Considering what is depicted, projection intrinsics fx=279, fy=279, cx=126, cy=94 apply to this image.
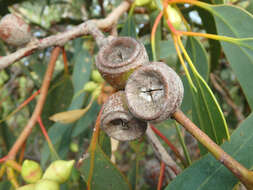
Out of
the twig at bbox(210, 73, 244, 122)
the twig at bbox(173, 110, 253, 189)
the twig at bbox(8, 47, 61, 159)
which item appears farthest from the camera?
the twig at bbox(210, 73, 244, 122)

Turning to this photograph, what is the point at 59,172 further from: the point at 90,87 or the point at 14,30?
the point at 90,87

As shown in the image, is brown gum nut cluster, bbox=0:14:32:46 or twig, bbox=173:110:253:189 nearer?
twig, bbox=173:110:253:189

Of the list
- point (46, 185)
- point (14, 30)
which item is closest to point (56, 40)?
point (14, 30)

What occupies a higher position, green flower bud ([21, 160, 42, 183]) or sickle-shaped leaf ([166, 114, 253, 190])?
green flower bud ([21, 160, 42, 183])

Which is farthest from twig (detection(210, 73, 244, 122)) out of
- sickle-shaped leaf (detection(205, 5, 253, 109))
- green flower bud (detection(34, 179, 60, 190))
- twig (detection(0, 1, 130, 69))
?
green flower bud (detection(34, 179, 60, 190))

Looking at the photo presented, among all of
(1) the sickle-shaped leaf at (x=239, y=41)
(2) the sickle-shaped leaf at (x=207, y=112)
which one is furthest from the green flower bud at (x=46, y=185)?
(1) the sickle-shaped leaf at (x=239, y=41)

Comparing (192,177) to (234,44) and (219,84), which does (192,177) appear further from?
(219,84)

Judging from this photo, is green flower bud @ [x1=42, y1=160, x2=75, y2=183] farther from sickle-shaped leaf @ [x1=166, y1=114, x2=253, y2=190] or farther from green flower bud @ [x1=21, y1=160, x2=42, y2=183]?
sickle-shaped leaf @ [x1=166, y1=114, x2=253, y2=190]

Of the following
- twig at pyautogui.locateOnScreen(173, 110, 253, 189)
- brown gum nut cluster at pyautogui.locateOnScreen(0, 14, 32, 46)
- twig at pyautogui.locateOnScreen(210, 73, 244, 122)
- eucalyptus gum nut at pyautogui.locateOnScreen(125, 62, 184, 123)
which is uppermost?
brown gum nut cluster at pyautogui.locateOnScreen(0, 14, 32, 46)
